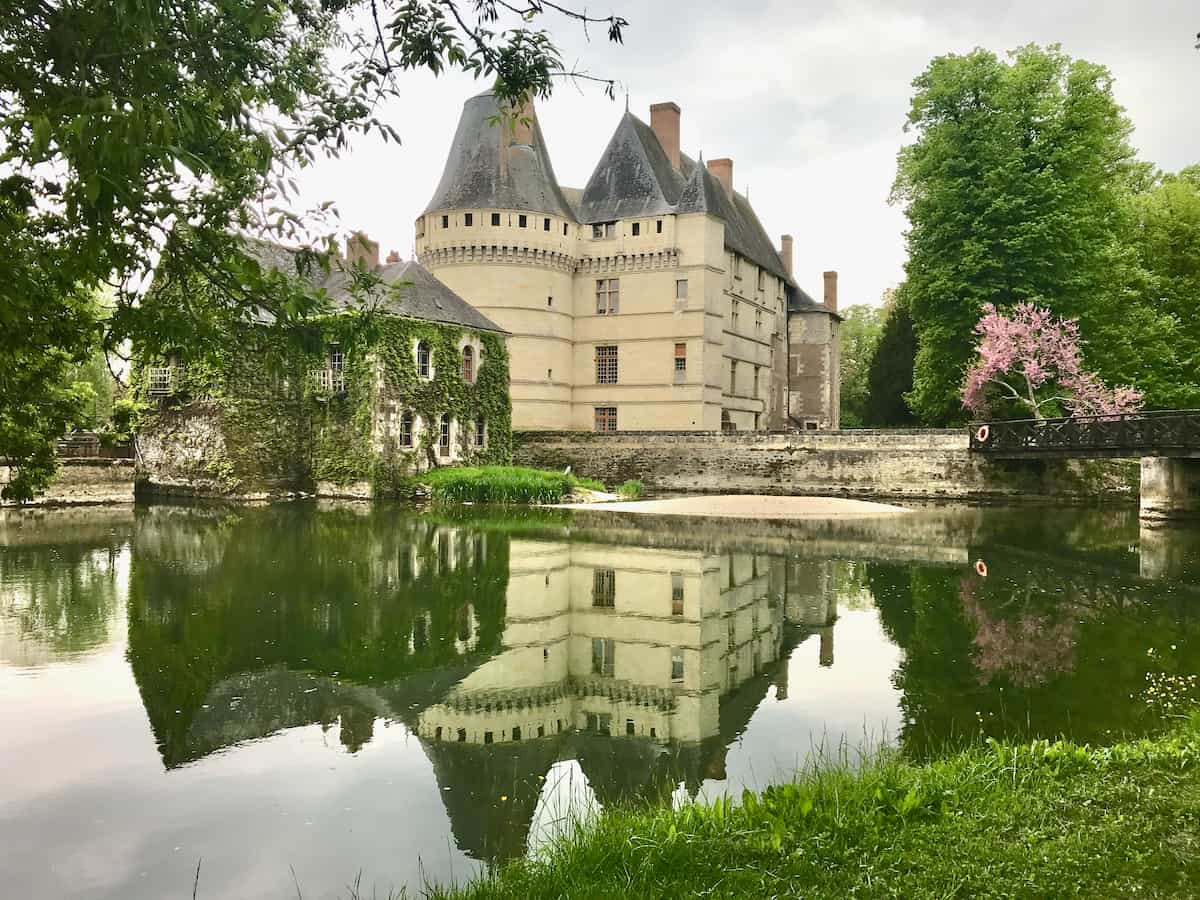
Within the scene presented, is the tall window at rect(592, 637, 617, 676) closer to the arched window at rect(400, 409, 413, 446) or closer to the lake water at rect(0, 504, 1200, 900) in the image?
the lake water at rect(0, 504, 1200, 900)

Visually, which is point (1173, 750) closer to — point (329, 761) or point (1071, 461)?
point (329, 761)

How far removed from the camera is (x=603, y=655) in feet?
26.3

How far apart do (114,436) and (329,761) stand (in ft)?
73.7

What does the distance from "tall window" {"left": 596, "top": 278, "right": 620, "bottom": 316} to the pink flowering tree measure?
13.8 metres

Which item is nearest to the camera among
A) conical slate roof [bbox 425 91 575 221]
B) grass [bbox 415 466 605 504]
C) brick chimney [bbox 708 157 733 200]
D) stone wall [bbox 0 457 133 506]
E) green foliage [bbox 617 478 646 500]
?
stone wall [bbox 0 457 133 506]

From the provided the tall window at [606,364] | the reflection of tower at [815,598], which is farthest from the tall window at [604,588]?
the tall window at [606,364]

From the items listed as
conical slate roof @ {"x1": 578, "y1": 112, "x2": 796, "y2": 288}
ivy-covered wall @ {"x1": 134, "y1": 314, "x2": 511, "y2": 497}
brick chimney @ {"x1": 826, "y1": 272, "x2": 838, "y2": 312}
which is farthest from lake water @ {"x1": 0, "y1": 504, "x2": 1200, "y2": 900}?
brick chimney @ {"x1": 826, "y1": 272, "x2": 838, "y2": 312}

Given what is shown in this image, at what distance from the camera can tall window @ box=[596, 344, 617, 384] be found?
35.7 m

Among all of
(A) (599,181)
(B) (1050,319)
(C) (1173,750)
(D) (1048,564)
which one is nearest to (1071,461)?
(B) (1050,319)

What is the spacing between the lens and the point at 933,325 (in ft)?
91.9

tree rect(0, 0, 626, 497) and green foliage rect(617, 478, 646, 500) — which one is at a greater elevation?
tree rect(0, 0, 626, 497)

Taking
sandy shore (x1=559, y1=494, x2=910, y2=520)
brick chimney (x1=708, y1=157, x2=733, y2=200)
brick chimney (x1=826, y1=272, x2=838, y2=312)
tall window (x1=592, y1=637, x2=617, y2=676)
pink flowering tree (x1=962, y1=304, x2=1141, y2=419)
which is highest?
brick chimney (x1=708, y1=157, x2=733, y2=200)

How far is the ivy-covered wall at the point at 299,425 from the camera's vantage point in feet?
84.5

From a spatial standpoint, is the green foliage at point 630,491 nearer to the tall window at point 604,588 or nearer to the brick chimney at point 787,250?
the tall window at point 604,588
